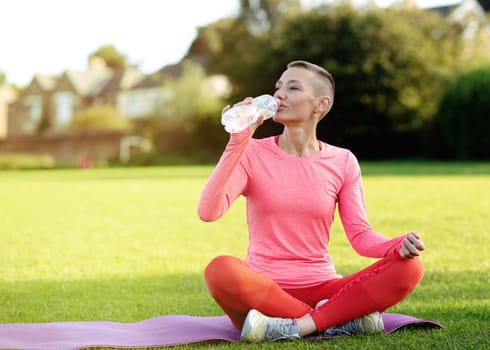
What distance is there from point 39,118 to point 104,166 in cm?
2816

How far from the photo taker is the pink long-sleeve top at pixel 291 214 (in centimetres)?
407

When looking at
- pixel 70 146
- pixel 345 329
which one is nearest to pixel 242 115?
pixel 345 329

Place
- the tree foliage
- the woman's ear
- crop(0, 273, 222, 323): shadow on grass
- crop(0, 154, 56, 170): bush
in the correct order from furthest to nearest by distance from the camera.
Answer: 1. crop(0, 154, 56, 170): bush
2. the tree foliage
3. crop(0, 273, 222, 323): shadow on grass
4. the woman's ear

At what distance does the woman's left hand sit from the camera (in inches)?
143

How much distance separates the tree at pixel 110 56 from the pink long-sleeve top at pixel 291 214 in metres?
83.7

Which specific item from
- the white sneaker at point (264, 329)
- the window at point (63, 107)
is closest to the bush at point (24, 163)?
the window at point (63, 107)

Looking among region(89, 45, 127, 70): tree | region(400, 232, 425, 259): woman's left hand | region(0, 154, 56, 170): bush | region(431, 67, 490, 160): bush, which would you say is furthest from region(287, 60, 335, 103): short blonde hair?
region(89, 45, 127, 70): tree

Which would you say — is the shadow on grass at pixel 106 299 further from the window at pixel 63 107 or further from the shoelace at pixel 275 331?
the window at pixel 63 107

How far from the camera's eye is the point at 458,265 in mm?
6875

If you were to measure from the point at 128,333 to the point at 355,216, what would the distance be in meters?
1.44

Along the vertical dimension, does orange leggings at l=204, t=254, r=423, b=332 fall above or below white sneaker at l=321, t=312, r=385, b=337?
above

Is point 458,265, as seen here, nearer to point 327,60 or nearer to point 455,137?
point 455,137

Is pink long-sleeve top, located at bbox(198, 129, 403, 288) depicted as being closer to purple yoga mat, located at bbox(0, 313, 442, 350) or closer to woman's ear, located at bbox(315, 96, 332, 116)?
woman's ear, located at bbox(315, 96, 332, 116)

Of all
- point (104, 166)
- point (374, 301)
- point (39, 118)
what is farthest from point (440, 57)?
point (39, 118)
